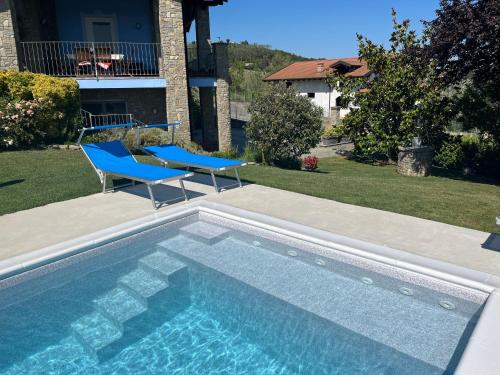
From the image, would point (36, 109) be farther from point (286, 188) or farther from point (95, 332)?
point (95, 332)

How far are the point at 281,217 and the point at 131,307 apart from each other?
9.83 ft

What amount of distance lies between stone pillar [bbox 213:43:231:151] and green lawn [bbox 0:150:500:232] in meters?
6.98

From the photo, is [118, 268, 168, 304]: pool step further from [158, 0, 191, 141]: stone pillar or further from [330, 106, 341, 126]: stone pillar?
[330, 106, 341, 126]: stone pillar

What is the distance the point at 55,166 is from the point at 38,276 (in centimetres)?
613

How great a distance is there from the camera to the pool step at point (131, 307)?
4.29m

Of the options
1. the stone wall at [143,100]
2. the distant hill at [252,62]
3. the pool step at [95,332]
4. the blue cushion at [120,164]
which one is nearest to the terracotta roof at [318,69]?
the distant hill at [252,62]

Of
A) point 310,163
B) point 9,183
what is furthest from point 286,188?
point 9,183

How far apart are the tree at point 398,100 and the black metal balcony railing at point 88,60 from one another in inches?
383

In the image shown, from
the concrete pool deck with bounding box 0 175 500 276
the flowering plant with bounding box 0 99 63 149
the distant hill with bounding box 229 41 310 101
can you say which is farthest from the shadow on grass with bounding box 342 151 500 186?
the distant hill with bounding box 229 41 310 101

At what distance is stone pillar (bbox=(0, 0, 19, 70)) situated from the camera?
14.5 m

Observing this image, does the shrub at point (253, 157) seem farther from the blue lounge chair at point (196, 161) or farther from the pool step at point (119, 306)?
the pool step at point (119, 306)

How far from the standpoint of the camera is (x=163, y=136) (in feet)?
47.8

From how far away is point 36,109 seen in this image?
41.4 feet

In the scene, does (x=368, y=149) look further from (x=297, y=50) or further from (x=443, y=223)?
(x=297, y=50)
